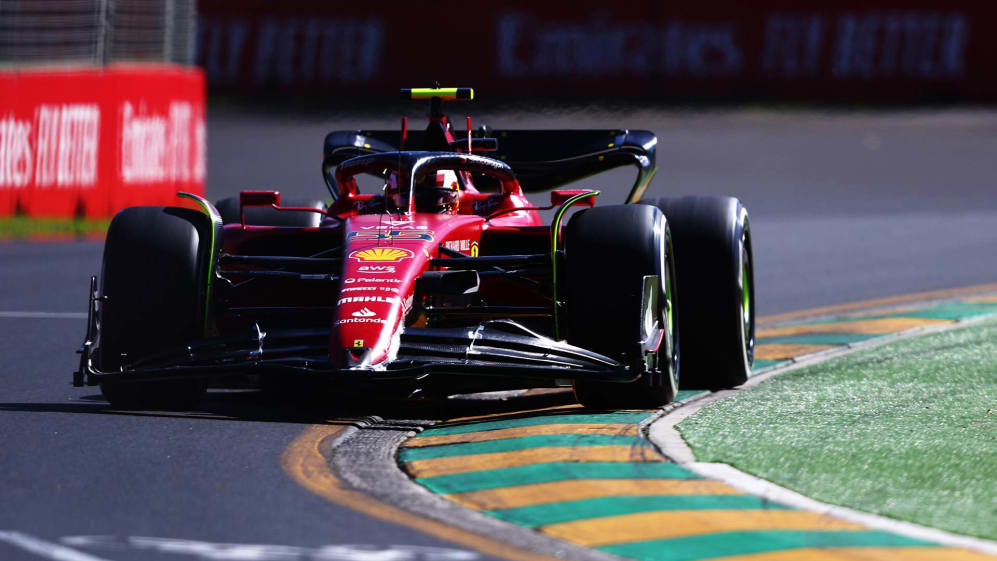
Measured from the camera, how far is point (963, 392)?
849 centimetres

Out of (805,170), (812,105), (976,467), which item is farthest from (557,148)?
(812,105)

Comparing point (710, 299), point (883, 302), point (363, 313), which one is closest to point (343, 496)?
point (363, 313)

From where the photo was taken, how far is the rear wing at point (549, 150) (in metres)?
10.1

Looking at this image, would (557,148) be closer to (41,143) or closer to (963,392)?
(963,392)

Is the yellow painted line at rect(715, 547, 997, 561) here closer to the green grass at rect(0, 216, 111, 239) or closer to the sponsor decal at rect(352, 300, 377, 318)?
the sponsor decal at rect(352, 300, 377, 318)

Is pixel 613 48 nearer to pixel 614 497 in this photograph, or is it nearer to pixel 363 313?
pixel 363 313

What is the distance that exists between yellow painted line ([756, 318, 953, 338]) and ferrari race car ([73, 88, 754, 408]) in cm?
242

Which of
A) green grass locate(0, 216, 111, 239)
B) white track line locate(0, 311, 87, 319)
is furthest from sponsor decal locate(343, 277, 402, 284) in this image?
green grass locate(0, 216, 111, 239)

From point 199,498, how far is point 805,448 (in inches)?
92.0

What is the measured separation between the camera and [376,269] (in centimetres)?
766

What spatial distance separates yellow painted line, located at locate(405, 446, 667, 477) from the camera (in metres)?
6.65

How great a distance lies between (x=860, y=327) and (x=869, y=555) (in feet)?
20.5

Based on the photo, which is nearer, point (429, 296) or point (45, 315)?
point (429, 296)

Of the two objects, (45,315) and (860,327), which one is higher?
(860,327)
